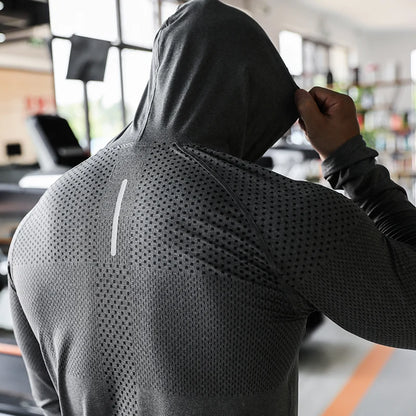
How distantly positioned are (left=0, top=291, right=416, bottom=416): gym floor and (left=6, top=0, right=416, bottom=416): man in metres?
1.28

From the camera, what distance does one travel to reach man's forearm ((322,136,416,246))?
31.5 inches

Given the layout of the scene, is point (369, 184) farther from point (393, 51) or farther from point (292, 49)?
point (393, 51)

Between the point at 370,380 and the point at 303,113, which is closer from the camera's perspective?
the point at 303,113

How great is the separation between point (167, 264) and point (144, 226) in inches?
2.3

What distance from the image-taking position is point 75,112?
19.1 ft

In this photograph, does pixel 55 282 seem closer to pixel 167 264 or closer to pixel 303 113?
pixel 167 264

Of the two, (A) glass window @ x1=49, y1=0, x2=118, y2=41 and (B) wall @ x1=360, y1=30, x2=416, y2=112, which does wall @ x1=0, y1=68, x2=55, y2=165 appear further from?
(B) wall @ x1=360, y1=30, x2=416, y2=112

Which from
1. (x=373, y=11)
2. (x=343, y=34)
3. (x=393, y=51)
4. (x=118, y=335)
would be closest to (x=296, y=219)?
(x=118, y=335)

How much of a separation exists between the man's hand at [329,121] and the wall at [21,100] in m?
4.84

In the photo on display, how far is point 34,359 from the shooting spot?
3.00 feet

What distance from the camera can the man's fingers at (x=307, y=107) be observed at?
792 millimetres

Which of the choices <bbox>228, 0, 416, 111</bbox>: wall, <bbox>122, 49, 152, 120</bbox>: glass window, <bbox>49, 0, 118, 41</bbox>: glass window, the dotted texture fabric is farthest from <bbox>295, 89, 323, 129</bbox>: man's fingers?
<bbox>228, 0, 416, 111</bbox>: wall

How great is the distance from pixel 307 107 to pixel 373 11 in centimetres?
1071

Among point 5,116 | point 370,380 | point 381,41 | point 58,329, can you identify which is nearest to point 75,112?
point 5,116
